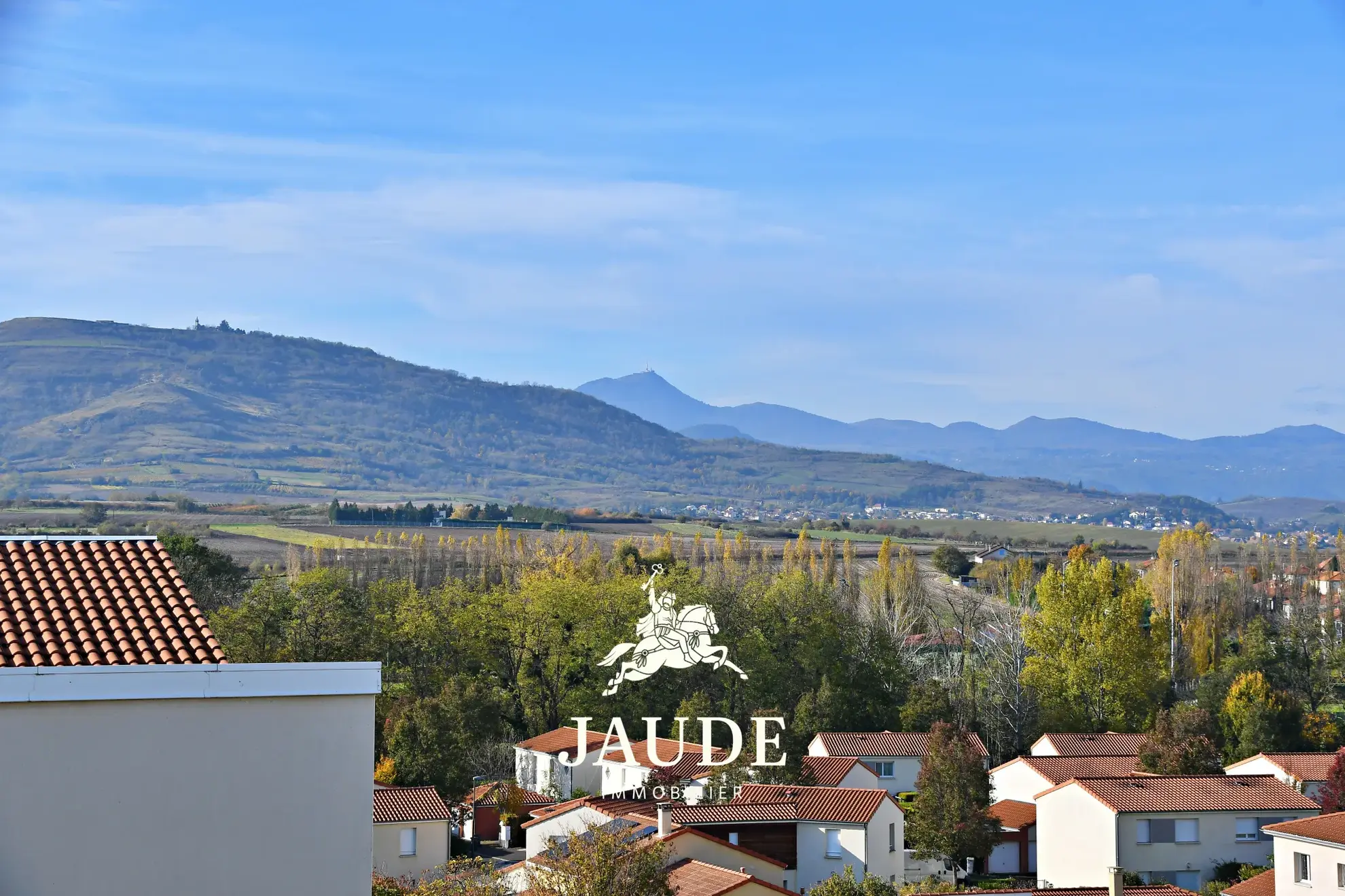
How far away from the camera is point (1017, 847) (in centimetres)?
3544

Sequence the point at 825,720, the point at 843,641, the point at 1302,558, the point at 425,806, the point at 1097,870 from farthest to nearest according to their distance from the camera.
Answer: the point at 1302,558 < the point at 843,641 < the point at 825,720 < the point at 1097,870 < the point at 425,806

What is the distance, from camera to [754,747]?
3456 cm

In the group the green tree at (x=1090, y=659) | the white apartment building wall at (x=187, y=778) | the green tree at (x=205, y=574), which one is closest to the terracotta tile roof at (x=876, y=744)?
the green tree at (x=1090, y=659)

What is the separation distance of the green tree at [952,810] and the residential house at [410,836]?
34.8 feet

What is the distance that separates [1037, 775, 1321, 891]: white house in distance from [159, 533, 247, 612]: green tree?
27.5 meters

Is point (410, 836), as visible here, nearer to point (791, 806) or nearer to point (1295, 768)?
point (791, 806)

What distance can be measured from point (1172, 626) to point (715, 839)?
41929 millimetres

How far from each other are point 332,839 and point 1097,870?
82.8 feet

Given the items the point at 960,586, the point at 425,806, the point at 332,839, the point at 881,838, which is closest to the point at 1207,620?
the point at 960,586

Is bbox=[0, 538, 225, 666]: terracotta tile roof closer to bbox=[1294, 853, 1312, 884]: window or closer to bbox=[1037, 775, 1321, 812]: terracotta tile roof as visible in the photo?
bbox=[1294, 853, 1312, 884]: window

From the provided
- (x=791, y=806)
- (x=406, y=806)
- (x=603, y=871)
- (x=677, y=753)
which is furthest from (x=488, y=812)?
(x=603, y=871)

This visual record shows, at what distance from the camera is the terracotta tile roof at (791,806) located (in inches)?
1088

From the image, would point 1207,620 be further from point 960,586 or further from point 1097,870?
point 1097,870

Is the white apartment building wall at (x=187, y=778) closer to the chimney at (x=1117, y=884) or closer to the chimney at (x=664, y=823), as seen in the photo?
the chimney at (x=664, y=823)
